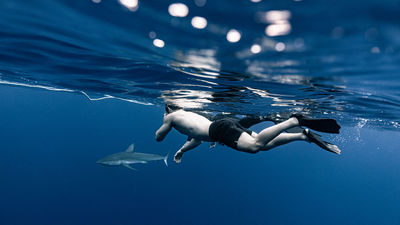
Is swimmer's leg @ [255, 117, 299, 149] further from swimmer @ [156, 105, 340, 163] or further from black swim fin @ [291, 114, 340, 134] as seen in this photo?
black swim fin @ [291, 114, 340, 134]

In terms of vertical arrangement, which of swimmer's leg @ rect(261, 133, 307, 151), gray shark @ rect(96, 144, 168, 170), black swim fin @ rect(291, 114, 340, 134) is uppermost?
black swim fin @ rect(291, 114, 340, 134)

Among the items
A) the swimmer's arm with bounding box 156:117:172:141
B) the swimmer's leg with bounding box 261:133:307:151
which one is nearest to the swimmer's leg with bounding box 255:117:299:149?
the swimmer's leg with bounding box 261:133:307:151

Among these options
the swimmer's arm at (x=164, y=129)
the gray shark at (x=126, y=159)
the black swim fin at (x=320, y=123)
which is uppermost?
the black swim fin at (x=320, y=123)

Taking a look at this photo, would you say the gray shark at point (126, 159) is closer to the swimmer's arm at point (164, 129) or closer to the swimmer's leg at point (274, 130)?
the swimmer's arm at point (164, 129)

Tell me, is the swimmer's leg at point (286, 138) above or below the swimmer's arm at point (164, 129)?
above

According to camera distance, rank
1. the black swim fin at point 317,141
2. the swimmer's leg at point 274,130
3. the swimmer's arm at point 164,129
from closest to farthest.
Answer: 1. the swimmer's leg at point 274,130
2. the black swim fin at point 317,141
3. the swimmer's arm at point 164,129

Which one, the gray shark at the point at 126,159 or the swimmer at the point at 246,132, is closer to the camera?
the swimmer at the point at 246,132

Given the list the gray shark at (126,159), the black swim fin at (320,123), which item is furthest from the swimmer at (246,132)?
the gray shark at (126,159)

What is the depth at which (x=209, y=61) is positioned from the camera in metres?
6.74

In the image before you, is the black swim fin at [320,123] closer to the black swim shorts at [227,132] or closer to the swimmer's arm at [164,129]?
the black swim shorts at [227,132]

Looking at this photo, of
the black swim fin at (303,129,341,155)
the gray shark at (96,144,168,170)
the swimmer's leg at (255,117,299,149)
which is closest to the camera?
the swimmer's leg at (255,117,299,149)

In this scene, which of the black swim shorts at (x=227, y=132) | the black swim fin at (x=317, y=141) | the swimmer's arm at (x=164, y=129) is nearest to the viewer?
the black swim fin at (x=317, y=141)

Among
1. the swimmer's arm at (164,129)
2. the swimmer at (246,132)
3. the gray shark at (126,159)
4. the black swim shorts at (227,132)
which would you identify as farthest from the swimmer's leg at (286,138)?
the gray shark at (126,159)

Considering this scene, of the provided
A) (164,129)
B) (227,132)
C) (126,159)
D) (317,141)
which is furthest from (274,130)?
(126,159)
